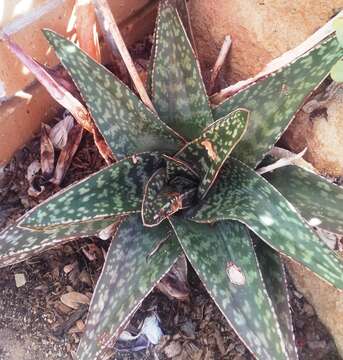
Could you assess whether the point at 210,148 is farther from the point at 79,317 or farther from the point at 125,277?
the point at 79,317

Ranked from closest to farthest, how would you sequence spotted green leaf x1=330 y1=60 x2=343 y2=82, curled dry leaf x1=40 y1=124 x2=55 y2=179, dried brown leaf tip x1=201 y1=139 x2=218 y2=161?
spotted green leaf x1=330 y1=60 x2=343 y2=82 → dried brown leaf tip x1=201 y1=139 x2=218 y2=161 → curled dry leaf x1=40 y1=124 x2=55 y2=179

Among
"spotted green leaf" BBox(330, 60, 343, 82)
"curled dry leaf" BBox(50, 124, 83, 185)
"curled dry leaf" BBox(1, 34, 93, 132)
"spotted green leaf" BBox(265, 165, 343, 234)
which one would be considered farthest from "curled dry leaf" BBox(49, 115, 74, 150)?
"spotted green leaf" BBox(330, 60, 343, 82)

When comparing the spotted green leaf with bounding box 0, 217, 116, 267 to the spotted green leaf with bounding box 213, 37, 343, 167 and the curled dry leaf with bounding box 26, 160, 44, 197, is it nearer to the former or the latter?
the curled dry leaf with bounding box 26, 160, 44, 197

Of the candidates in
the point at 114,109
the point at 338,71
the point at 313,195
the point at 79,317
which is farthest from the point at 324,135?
the point at 79,317

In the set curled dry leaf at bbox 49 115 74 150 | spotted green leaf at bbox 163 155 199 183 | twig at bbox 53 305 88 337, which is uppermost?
curled dry leaf at bbox 49 115 74 150

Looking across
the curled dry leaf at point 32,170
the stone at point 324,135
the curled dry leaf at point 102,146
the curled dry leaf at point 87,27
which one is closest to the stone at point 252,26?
the stone at point 324,135

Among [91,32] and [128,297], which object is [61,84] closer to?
[91,32]
